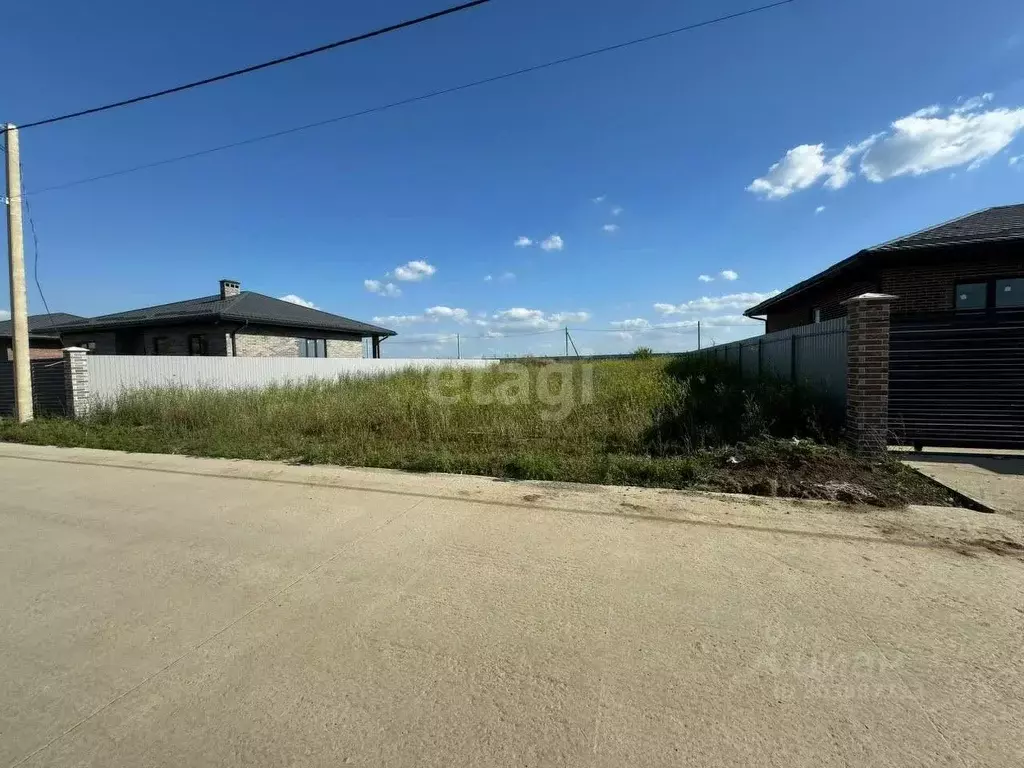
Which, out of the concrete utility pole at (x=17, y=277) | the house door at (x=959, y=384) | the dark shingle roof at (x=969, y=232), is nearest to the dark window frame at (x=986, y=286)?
the dark shingle roof at (x=969, y=232)

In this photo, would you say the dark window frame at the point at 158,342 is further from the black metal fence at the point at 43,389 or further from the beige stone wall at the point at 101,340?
the black metal fence at the point at 43,389

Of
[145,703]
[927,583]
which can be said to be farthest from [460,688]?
[927,583]

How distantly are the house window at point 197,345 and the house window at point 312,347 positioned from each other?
12.0 ft

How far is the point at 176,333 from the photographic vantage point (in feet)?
58.1

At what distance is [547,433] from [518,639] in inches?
210

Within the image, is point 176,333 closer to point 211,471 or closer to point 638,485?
point 211,471

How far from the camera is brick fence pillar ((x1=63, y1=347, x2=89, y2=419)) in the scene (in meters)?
11.4

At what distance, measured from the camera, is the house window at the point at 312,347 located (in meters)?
20.5

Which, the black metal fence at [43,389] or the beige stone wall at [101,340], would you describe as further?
the beige stone wall at [101,340]

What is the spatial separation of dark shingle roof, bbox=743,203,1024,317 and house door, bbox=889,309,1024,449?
2.92 m

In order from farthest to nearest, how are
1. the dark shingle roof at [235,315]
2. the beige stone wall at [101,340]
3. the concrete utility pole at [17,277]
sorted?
the beige stone wall at [101,340]
the dark shingle roof at [235,315]
the concrete utility pole at [17,277]

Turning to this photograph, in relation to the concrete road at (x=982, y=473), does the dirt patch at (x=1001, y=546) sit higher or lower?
lower

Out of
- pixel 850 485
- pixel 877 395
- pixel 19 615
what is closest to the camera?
pixel 19 615

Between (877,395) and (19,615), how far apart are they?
8340 mm
